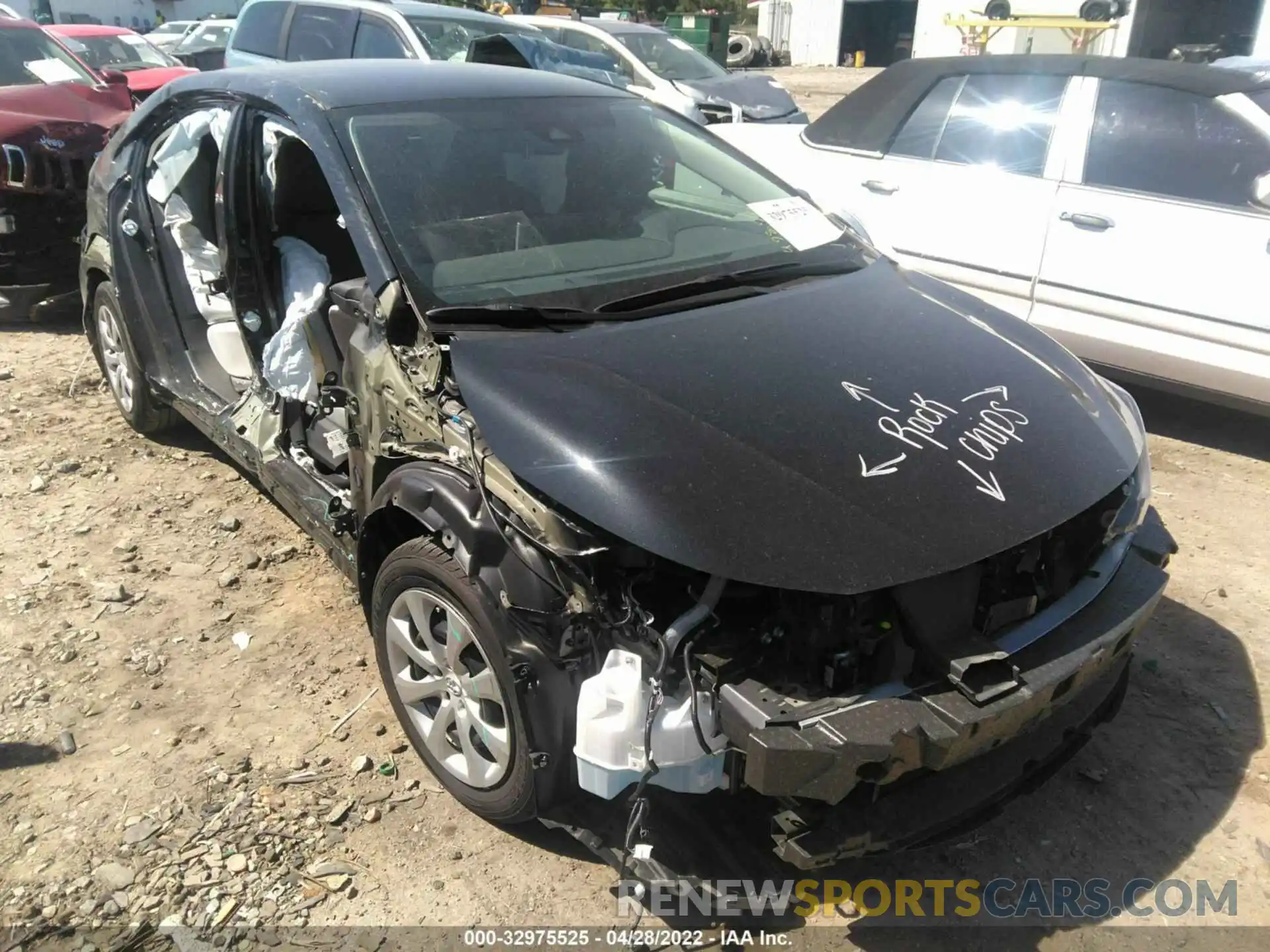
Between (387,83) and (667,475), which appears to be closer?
(667,475)

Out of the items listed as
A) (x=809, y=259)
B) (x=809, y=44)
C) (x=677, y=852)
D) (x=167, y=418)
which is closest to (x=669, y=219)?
(x=809, y=259)

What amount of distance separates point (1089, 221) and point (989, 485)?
3.11 metres

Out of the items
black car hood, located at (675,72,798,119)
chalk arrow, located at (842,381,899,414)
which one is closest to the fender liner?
chalk arrow, located at (842,381,899,414)

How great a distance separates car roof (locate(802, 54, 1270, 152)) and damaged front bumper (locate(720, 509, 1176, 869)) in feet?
10.7

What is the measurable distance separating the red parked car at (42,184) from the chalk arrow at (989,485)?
602cm

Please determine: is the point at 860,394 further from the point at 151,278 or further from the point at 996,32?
the point at 996,32

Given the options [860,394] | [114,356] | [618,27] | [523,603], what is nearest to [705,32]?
[618,27]

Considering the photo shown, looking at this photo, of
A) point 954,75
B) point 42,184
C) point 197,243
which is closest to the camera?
point 197,243

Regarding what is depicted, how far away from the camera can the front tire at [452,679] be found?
87.3 inches

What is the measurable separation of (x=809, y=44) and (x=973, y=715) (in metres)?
36.4

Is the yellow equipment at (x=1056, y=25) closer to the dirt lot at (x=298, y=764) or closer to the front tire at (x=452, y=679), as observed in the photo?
the dirt lot at (x=298, y=764)

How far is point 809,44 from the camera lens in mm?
34219

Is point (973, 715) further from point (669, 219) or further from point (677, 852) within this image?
point (669, 219)

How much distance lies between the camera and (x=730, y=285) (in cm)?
284
